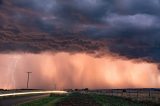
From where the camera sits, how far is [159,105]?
55500 millimetres

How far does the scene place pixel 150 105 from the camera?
54750mm

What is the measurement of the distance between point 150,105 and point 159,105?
186 cm
